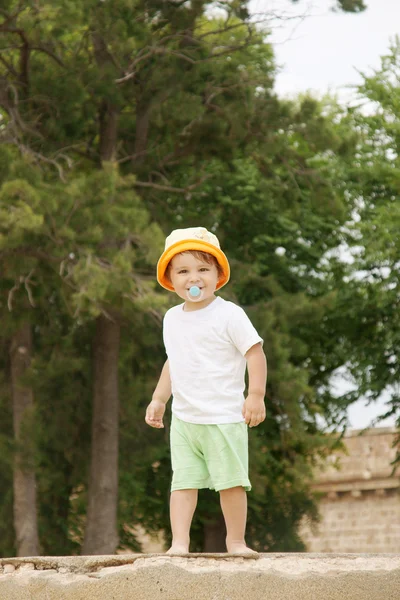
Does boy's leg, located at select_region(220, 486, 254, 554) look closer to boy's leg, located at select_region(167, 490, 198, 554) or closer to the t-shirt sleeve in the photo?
boy's leg, located at select_region(167, 490, 198, 554)

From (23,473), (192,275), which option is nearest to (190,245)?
(192,275)

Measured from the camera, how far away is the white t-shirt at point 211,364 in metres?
4.95

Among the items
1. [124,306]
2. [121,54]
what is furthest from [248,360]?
[121,54]

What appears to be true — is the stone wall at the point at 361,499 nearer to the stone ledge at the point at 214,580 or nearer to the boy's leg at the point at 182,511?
the boy's leg at the point at 182,511

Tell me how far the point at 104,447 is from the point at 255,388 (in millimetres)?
13194

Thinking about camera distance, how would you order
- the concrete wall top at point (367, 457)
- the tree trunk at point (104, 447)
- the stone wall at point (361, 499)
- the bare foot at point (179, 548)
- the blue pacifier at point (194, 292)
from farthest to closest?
the stone wall at point (361, 499)
the concrete wall top at point (367, 457)
the tree trunk at point (104, 447)
the blue pacifier at point (194, 292)
the bare foot at point (179, 548)

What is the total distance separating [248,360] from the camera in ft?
16.3

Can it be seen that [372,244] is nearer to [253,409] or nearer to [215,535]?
[215,535]

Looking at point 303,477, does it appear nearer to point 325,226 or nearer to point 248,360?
point 325,226

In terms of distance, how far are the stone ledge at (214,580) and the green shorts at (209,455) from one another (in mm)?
503

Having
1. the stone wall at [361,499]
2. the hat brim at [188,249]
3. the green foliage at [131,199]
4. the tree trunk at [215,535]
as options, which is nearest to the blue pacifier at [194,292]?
the hat brim at [188,249]

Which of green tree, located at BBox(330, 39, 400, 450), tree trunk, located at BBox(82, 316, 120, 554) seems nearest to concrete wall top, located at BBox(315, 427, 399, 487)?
green tree, located at BBox(330, 39, 400, 450)

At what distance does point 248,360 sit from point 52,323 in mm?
14295

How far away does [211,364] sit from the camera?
197 inches
